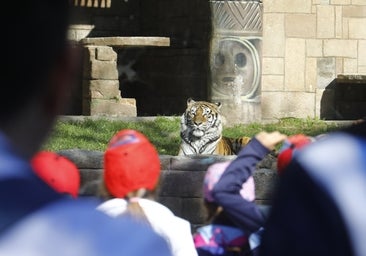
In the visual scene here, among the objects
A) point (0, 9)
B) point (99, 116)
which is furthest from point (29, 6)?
point (99, 116)

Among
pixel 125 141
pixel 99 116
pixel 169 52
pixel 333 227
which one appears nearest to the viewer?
pixel 333 227

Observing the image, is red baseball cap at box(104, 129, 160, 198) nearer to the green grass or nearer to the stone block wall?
the green grass

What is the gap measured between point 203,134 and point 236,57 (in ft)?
11.4

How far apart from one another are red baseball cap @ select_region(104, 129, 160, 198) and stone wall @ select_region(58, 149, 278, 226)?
153cm

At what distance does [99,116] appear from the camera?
13758 millimetres

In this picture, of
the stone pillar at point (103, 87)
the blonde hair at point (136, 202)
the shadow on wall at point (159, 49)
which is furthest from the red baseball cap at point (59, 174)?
the shadow on wall at point (159, 49)

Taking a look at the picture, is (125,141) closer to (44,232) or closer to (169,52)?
(44,232)

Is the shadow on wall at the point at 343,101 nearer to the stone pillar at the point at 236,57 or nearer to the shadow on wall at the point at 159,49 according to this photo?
the stone pillar at the point at 236,57

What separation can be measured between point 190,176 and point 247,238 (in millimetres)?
1533

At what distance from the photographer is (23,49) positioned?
129cm

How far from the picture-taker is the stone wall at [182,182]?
547 cm

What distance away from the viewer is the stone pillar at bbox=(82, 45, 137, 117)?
14469 millimetres

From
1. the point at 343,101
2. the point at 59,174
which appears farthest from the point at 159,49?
the point at 59,174

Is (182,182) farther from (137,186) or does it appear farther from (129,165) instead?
(129,165)
